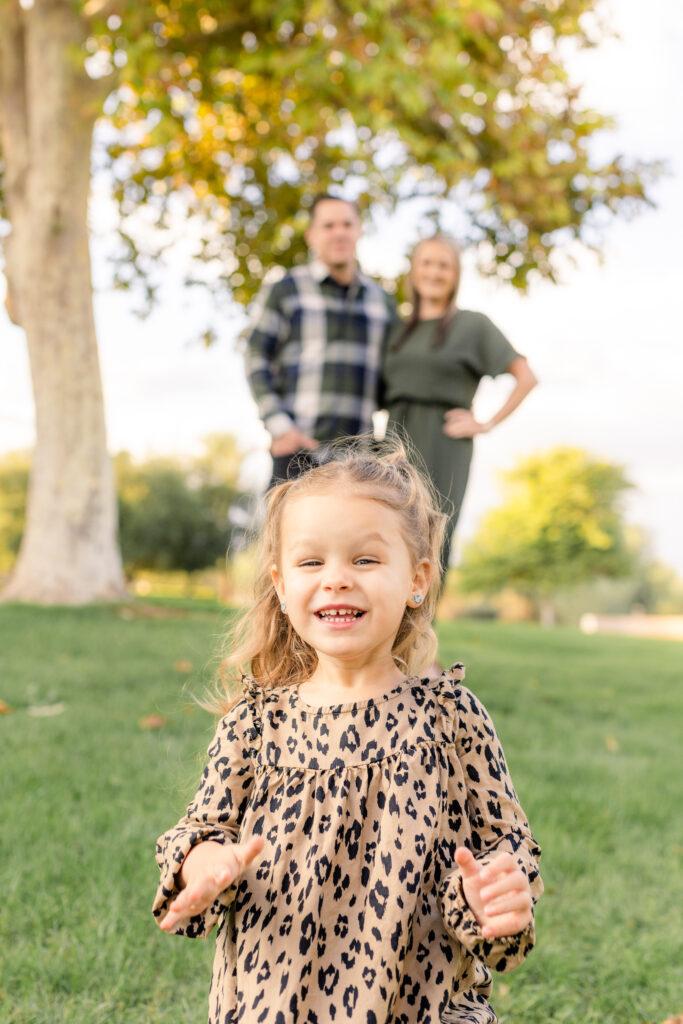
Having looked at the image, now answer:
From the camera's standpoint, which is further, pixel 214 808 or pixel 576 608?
pixel 576 608

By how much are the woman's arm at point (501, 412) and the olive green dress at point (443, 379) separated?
0.04 metres

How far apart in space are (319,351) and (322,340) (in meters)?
0.07

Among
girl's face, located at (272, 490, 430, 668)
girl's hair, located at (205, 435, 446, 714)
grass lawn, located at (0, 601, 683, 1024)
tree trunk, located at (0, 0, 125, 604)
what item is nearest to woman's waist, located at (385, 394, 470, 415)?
grass lawn, located at (0, 601, 683, 1024)

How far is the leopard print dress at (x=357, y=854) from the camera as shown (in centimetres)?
160

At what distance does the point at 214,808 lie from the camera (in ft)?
5.90

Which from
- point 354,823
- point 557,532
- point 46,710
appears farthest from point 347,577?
point 557,532

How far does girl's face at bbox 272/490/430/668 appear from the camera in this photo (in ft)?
5.71

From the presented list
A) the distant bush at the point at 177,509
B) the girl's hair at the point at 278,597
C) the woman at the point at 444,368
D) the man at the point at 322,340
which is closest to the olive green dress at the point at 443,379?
the woman at the point at 444,368

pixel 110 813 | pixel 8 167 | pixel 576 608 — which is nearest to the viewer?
pixel 110 813

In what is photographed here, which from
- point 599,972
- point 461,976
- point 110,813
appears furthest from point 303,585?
point 110,813

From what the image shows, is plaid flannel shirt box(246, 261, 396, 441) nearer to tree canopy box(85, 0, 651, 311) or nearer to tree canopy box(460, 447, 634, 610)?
tree canopy box(85, 0, 651, 311)

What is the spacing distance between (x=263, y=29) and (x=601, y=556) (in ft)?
131

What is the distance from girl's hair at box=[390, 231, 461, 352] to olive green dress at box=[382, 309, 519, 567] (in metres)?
0.03

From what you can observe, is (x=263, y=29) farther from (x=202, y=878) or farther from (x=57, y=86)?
(x=202, y=878)
